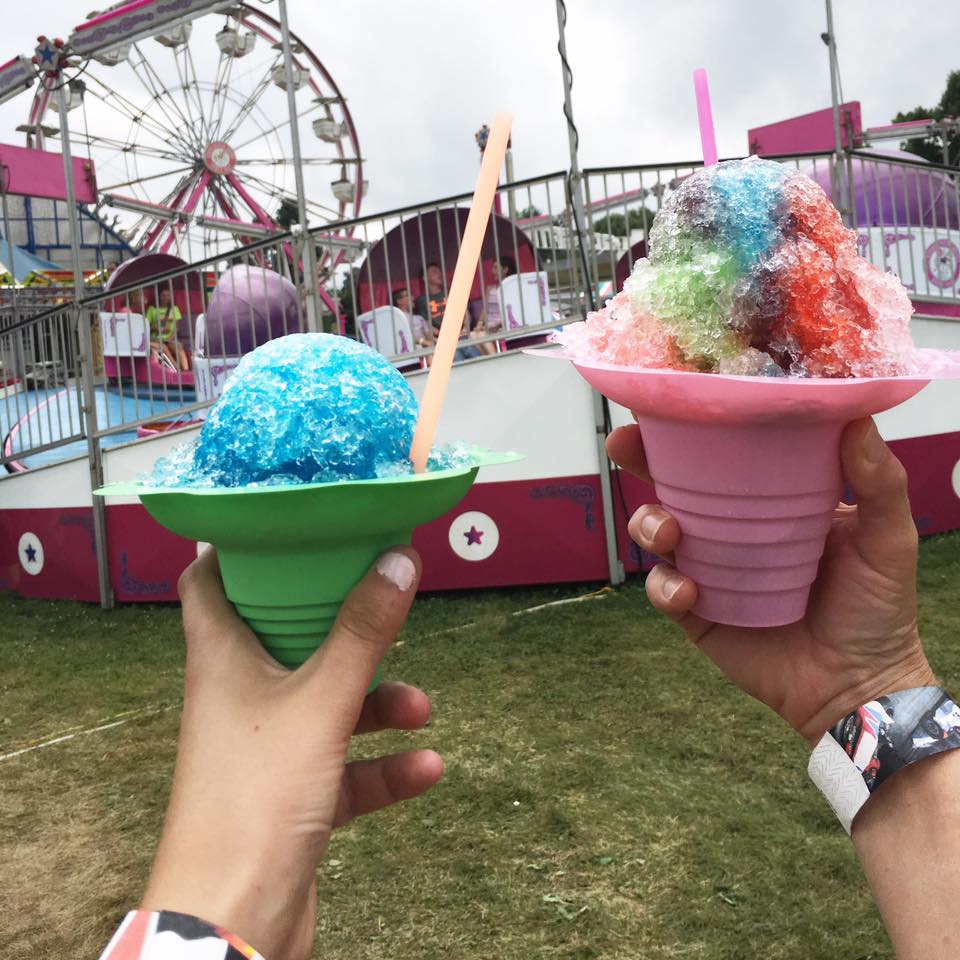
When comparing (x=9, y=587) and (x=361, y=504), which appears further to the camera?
(x=9, y=587)

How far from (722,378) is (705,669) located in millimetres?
3183

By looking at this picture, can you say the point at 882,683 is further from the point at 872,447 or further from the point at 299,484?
the point at 299,484

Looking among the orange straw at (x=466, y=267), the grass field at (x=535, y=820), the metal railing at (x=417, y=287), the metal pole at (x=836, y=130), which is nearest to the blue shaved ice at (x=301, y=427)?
the orange straw at (x=466, y=267)

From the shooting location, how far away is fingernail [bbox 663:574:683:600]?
1346mm

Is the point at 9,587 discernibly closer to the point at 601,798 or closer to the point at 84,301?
the point at 84,301

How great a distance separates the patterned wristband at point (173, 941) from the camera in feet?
2.86

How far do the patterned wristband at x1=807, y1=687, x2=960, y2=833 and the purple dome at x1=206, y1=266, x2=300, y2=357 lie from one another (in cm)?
501

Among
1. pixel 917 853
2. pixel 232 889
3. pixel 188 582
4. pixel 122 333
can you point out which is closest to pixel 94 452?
pixel 122 333

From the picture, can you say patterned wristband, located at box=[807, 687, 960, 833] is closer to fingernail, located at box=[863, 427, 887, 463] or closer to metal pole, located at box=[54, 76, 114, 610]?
fingernail, located at box=[863, 427, 887, 463]

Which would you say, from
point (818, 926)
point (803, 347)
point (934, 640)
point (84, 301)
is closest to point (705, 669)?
point (934, 640)

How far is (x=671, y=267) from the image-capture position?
1297 mm

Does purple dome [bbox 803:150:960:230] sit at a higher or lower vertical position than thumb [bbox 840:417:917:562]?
higher

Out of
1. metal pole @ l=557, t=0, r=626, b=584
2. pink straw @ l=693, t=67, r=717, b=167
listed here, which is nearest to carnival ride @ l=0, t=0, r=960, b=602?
metal pole @ l=557, t=0, r=626, b=584

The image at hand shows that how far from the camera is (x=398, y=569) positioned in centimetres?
114
